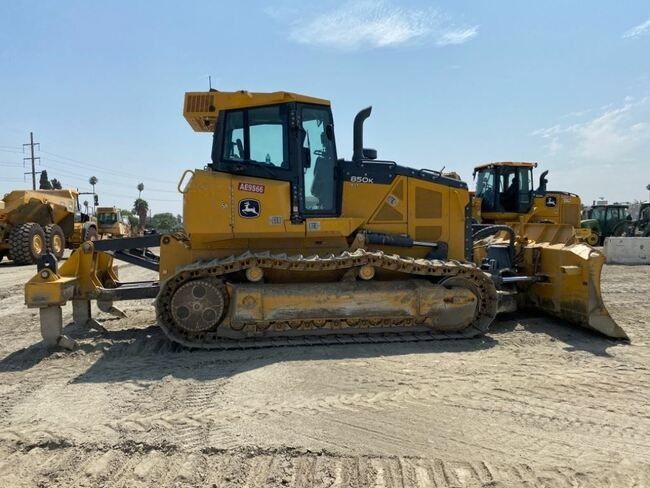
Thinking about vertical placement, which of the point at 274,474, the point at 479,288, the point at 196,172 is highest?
the point at 196,172

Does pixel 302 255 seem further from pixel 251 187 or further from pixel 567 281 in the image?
pixel 567 281

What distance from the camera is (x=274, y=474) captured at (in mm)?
2975

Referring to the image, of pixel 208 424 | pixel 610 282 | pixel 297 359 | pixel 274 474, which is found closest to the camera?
pixel 274 474

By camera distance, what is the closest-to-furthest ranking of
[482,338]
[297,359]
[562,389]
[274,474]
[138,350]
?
1. [274,474]
2. [562,389]
3. [297,359]
4. [138,350]
5. [482,338]

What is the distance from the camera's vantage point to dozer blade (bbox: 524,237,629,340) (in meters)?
6.18

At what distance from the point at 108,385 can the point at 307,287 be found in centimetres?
239

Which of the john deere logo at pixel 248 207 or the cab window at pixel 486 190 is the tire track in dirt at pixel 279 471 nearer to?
the john deere logo at pixel 248 207

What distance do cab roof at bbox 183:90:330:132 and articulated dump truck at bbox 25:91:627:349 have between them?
15 millimetres

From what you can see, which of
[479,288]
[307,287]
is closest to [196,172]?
[307,287]

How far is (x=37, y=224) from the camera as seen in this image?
1780cm

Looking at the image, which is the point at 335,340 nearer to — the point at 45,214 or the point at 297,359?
the point at 297,359

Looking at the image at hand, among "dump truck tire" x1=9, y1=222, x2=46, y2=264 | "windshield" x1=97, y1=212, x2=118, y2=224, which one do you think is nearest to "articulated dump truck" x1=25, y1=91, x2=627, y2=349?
"dump truck tire" x1=9, y1=222, x2=46, y2=264

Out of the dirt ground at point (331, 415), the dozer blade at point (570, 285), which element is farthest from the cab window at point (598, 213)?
the dirt ground at point (331, 415)

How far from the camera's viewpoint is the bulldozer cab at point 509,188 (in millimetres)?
→ 16031
